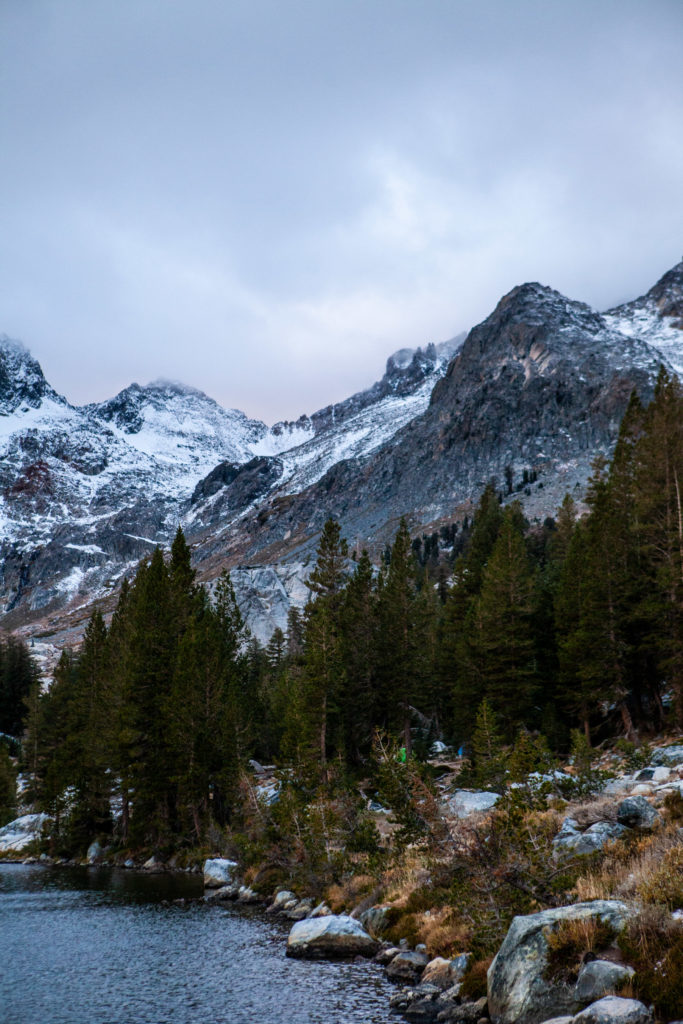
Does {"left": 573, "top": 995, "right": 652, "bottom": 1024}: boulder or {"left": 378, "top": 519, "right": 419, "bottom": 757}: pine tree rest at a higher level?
{"left": 378, "top": 519, "right": 419, "bottom": 757}: pine tree

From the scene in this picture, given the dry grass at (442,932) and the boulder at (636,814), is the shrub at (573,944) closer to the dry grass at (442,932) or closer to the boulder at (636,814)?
the dry grass at (442,932)

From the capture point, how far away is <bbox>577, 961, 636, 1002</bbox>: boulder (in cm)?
1027

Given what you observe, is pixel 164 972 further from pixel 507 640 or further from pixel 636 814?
pixel 507 640

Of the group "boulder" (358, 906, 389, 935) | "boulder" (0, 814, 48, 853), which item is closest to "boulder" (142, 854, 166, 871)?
"boulder" (0, 814, 48, 853)

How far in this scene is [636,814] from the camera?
16.4 m

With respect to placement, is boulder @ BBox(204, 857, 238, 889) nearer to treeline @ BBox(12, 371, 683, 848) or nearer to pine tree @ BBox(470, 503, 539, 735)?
treeline @ BBox(12, 371, 683, 848)

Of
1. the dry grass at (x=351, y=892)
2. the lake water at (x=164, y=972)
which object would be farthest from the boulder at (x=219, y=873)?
the dry grass at (x=351, y=892)

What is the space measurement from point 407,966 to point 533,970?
19.5ft

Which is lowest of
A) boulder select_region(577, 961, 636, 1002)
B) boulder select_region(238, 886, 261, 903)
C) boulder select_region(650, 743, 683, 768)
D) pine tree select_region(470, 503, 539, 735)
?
boulder select_region(238, 886, 261, 903)

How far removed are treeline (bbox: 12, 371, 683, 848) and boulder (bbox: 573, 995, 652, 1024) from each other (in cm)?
2349

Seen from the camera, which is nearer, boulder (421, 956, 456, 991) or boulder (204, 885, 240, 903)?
boulder (421, 956, 456, 991)

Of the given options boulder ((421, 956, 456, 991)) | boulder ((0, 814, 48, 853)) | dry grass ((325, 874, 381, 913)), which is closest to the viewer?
boulder ((421, 956, 456, 991))

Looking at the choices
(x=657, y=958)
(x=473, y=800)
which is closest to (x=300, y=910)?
(x=473, y=800)

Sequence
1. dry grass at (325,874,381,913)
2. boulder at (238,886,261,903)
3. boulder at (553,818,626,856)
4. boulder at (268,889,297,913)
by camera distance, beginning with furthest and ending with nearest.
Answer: boulder at (238,886,261,903) → boulder at (268,889,297,913) → dry grass at (325,874,381,913) → boulder at (553,818,626,856)
